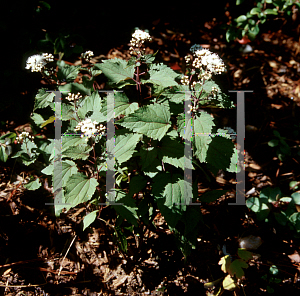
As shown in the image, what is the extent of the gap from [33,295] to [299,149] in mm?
2764

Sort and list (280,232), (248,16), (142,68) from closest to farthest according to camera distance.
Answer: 1. (142,68)
2. (280,232)
3. (248,16)

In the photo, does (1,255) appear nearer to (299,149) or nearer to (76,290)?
(76,290)

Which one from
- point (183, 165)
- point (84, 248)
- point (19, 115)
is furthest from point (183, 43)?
point (84, 248)

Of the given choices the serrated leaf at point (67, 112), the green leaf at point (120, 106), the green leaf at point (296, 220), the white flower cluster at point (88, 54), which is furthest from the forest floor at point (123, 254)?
the white flower cluster at point (88, 54)

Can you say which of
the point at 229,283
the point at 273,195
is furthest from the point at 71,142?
the point at 273,195

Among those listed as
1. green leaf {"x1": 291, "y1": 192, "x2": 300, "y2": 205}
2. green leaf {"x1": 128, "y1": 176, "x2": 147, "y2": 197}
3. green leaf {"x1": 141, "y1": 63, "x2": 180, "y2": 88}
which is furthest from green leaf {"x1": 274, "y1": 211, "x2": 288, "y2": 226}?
green leaf {"x1": 141, "y1": 63, "x2": 180, "y2": 88}

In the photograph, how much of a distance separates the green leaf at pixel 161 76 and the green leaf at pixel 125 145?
1.16 feet

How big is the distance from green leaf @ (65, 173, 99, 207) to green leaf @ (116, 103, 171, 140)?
43cm

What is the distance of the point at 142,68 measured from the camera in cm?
198

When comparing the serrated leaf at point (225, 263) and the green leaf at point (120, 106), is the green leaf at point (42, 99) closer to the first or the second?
the green leaf at point (120, 106)

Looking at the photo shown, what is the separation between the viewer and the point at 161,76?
5.41 feet

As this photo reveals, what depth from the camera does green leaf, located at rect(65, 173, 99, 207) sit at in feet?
4.94

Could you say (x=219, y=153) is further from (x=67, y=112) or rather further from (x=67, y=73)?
(x=67, y=73)

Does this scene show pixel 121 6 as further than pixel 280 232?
Yes
